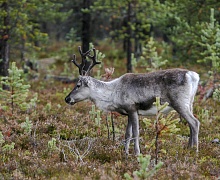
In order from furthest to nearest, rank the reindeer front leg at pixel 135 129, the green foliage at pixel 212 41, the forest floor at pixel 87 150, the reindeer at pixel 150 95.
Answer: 1. the green foliage at pixel 212 41
2. the reindeer at pixel 150 95
3. the reindeer front leg at pixel 135 129
4. the forest floor at pixel 87 150

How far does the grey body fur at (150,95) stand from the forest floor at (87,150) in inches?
20.8

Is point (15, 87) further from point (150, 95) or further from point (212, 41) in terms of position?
point (212, 41)

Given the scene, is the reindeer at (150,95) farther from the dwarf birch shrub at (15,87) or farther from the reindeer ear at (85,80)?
the dwarf birch shrub at (15,87)

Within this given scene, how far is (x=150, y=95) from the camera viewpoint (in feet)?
28.0

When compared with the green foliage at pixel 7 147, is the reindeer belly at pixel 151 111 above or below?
above

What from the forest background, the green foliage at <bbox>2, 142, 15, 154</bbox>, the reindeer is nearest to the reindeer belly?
the reindeer

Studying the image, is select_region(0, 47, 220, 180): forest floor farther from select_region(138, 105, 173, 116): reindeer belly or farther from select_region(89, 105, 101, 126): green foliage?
select_region(138, 105, 173, 116): reindeer belly

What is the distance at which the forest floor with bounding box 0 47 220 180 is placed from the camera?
22.5 feet

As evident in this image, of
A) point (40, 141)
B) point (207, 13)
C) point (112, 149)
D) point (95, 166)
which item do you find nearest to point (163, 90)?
point (112, 149)

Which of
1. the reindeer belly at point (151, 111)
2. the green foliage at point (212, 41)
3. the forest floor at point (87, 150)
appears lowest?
the forest floor at point (87, 150)

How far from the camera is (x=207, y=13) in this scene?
16.4 meters

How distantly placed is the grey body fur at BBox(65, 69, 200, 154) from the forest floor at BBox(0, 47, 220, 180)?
0.53 m

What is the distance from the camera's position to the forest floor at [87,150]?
686cm

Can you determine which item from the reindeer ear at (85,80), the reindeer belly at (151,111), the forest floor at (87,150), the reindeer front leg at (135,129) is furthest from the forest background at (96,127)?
the reindeer ear at (85,80)
